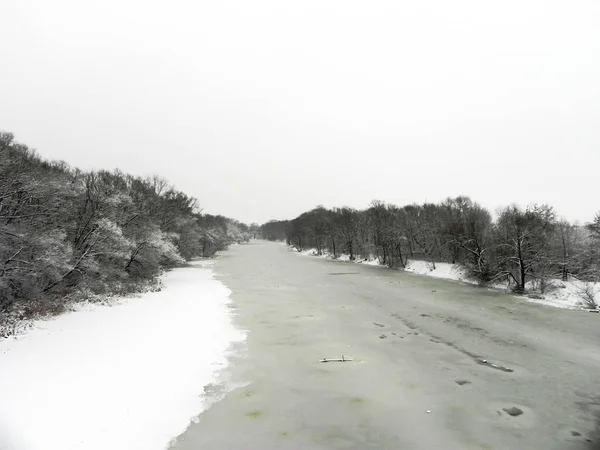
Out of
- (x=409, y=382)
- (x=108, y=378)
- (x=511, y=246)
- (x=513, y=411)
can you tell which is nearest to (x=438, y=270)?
(x=511, y=246)

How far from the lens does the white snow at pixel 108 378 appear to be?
24.3ft

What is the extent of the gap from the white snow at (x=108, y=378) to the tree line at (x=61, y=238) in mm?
2847

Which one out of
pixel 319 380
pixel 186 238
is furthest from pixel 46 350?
pixel 186 238

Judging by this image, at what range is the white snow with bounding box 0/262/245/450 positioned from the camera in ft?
24.3

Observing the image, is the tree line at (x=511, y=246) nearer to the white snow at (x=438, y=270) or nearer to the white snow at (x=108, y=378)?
the white snow at (x=438, y=270)

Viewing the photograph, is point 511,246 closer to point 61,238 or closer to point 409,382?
point 409,382

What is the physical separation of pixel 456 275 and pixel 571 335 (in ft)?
83.0

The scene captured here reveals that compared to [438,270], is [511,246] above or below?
above

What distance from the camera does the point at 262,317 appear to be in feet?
66.0

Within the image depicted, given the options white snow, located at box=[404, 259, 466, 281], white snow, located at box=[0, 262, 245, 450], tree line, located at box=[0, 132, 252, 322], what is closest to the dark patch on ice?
white snow, located at box=[0, 262, 245, 450]

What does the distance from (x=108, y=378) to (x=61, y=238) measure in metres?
13.0

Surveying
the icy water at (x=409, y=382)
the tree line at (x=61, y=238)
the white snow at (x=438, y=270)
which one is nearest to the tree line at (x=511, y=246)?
the white snow at (x=438, y=270)

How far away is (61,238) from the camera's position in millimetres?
19625

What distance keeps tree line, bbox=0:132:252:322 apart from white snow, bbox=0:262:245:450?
9.34 feet
